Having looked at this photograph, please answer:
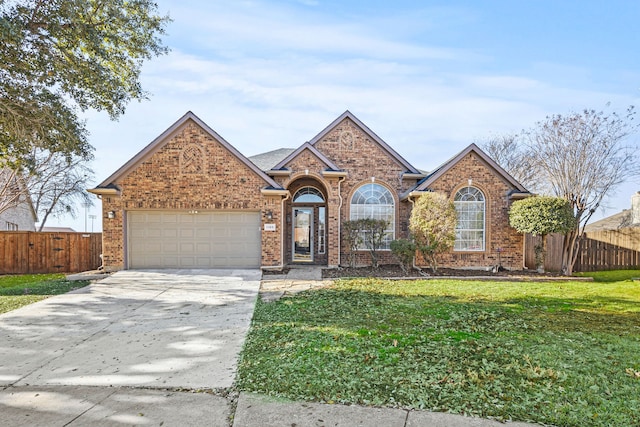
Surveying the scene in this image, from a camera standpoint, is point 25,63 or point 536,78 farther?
point 536,78

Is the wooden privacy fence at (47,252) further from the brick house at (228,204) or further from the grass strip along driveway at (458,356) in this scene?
the grass strip along driveway at (458,356)

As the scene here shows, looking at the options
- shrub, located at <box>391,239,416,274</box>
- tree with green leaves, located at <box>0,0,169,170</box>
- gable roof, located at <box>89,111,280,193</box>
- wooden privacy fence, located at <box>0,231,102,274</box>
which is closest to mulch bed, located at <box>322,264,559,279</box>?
shrub, located at <box>391,239,416,274</box>

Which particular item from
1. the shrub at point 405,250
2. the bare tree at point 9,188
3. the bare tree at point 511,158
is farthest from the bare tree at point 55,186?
the bare tree at point 511,158

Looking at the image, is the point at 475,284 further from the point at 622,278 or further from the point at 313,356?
the point at 313,356

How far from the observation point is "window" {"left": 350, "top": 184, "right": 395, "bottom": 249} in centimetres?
1566

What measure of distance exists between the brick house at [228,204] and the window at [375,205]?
62 centimetres

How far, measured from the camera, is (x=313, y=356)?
15.7 ft

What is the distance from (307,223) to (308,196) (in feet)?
3.83

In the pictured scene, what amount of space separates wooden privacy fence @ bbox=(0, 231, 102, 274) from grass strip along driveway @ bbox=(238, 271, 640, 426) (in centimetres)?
1261

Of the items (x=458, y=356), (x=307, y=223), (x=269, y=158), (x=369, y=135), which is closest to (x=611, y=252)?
(x=369, y=135)

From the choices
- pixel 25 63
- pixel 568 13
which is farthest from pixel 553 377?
pixel 25 63

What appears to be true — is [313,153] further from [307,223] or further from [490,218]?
[490,218]

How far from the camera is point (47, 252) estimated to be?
55.4 feet

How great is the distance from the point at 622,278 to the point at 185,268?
15.5 metres
